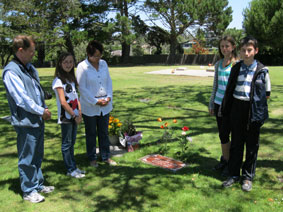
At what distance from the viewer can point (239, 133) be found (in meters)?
3.76

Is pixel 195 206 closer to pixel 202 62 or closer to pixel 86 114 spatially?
pixel 86 114

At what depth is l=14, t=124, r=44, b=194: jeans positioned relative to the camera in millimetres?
3363

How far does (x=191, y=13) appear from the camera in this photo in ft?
129

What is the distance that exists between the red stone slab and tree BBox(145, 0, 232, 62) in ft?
121

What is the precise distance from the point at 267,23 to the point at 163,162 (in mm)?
38532

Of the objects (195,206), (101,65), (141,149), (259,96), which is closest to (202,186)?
(195,206)

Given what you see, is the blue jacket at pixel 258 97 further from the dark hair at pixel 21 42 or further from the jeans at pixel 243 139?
the dark hair at pixel 21 42

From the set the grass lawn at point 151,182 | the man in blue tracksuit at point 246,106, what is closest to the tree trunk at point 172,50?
the grass lawn at point 151,182

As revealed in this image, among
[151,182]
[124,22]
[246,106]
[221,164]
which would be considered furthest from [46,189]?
[124,22]

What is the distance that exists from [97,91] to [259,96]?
229cm

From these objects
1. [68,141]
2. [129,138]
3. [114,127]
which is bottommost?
[129,138]

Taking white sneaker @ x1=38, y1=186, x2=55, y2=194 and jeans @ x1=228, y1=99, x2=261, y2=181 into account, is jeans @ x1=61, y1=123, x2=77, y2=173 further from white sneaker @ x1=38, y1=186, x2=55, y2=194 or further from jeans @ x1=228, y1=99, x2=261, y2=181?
jeans @ x1=228, y1=99, x2=261, y2=181

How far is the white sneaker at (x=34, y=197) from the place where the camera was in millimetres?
3496

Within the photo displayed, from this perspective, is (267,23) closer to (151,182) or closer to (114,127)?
(114,127)
